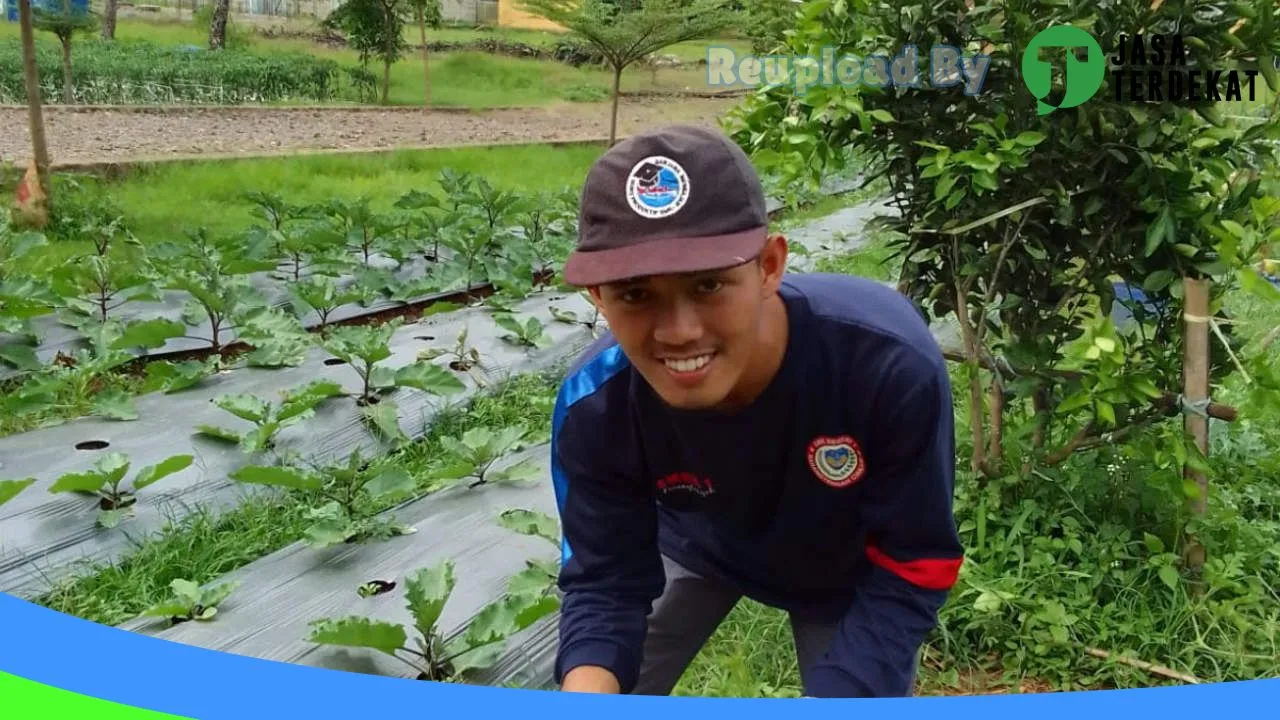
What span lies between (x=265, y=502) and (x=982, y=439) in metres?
1.48

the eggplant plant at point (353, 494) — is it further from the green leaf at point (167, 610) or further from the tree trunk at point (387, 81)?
the tree trunk at point (387, 81)

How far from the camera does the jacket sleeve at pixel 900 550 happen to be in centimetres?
114

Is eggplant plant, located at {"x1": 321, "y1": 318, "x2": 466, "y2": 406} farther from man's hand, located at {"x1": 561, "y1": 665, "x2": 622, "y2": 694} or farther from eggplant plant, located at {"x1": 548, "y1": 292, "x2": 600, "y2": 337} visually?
man's hand, located at {"x1": 561, "y1": 665, "x2": 622, "y2": 694}

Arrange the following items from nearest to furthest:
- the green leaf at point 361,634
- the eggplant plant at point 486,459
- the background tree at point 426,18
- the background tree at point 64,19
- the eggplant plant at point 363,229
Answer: the green leaf at point 361,634
the eggplant plant at point 486,459
the eggplant plant at point 363,229
the background tree at point 64,19
the background tree at point 426,18

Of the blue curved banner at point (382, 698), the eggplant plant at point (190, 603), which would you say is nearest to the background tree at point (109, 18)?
the eggplant plant at point (190, 603)

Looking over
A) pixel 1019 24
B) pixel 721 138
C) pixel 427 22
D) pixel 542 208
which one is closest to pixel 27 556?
pixel 721 138

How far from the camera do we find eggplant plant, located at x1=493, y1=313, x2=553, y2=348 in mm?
3197

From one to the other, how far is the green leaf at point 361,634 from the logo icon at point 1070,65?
4.31ft

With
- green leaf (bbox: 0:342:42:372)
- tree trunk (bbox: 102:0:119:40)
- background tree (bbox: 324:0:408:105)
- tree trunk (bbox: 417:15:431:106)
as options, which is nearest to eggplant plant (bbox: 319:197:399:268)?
green leaf (bbox: 0:342:42:372)

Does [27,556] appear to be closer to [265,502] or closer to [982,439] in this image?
[265,502]

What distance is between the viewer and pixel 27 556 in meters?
2.01

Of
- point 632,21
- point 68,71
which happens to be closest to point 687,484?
point 632,21

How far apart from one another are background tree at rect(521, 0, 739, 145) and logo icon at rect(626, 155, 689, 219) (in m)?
2.32

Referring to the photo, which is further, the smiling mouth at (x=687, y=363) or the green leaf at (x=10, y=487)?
the green leaf at (x=10, y=487)
